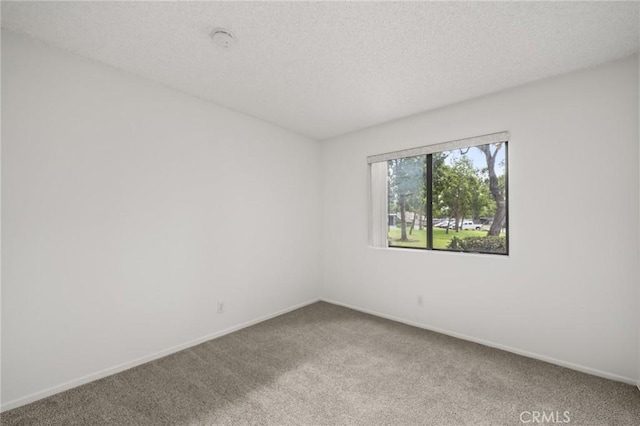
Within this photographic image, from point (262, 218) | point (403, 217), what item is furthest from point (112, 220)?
point (403, 217)

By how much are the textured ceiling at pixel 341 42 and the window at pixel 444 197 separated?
2.25 feet

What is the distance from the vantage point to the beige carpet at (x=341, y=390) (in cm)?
180

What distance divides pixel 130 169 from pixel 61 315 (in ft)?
4.04

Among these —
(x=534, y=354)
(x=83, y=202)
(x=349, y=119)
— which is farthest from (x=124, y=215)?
(x=534, y=354)

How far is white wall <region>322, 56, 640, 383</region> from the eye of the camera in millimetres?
2176

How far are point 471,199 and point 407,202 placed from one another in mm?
777

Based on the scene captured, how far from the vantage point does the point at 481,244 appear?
9.95 ft

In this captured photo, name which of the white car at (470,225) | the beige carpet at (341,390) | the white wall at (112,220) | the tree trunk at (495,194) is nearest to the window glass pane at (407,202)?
the white car at (470,225)

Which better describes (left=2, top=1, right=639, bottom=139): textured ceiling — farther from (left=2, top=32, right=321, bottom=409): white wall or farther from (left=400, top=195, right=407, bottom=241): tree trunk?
(left=400, top=195, right=407, bottom=241): tree trunk

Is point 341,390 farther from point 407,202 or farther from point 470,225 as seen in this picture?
point 407,202

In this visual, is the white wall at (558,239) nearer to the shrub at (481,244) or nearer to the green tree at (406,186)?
the shrub at (481,244)

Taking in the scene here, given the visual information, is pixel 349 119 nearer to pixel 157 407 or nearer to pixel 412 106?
pixel 412 106

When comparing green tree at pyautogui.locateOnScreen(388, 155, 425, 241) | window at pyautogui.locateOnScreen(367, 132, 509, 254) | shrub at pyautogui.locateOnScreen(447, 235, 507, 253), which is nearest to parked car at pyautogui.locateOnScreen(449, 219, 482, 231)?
window at pyautogui.locateOnScreen(367, 132, 509, 254)

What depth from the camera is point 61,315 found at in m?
2.06
